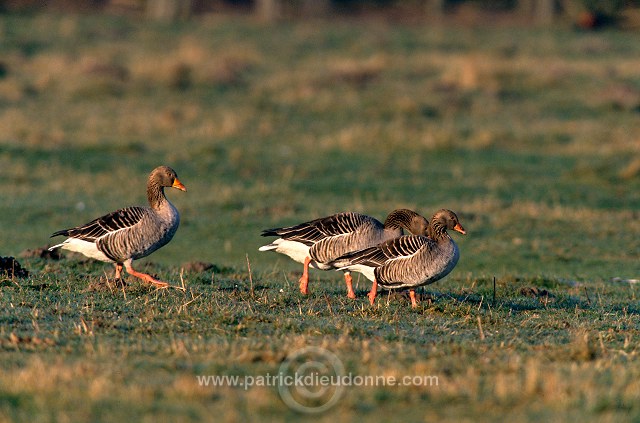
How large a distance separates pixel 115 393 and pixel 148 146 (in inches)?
871

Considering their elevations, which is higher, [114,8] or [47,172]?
[114,8]

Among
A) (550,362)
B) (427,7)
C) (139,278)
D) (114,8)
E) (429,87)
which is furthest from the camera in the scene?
(427,7)

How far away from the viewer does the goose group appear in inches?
455

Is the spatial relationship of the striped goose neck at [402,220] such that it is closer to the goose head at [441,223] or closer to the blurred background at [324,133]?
the goose head at [441,223]

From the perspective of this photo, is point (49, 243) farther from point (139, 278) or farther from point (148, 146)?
point (148, 146)

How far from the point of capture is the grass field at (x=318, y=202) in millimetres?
7824

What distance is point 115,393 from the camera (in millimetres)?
7324

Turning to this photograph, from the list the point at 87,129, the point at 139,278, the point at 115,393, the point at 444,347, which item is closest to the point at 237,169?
the point at 87,129

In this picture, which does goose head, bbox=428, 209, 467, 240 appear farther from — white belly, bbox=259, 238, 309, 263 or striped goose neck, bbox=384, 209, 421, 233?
white belly, bbox=259, 238, 309, 263

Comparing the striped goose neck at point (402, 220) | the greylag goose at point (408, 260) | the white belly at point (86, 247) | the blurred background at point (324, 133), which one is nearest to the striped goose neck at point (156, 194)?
the white belly at point (86, 247)

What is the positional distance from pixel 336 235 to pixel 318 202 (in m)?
10.0

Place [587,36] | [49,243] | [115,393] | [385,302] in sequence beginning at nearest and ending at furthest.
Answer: [115,393], [385,302], [49,243], [587,36]

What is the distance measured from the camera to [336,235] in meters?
12.7

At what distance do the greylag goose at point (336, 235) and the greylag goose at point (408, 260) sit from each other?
1.48 feet
